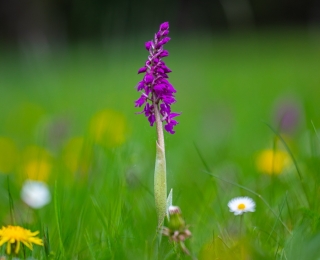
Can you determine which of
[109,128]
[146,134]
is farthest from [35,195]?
[146,134]

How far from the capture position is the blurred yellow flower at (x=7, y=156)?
2.03 meters

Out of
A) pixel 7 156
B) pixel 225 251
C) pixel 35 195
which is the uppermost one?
pixel 7 156

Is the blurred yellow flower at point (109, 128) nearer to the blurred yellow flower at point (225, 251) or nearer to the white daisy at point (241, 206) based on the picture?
the white daisy at point (241, 206)

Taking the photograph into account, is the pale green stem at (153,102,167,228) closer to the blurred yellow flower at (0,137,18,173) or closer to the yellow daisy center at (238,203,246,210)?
the yellow daisy center at (238,203,246,210)

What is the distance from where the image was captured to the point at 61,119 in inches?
99.2

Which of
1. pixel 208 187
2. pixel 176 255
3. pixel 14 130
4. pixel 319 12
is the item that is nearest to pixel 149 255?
pixel 176 255

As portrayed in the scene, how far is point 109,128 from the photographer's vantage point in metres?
2.10

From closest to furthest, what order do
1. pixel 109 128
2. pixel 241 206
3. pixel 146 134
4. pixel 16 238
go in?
pixel 16 238 → pixel 241 206 → pixel 109 128 → pixel 146 134

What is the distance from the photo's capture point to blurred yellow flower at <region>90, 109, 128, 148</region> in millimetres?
2008

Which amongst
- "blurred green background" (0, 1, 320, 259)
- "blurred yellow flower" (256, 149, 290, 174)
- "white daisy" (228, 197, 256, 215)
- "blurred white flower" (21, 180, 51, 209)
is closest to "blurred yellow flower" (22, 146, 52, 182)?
"blurred green background" (0, 1, 320, 259)

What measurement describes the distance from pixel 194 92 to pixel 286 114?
8.48ft

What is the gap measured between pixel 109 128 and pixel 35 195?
784mm

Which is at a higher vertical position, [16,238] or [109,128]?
[109,128]

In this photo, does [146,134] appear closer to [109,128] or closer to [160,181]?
[109,128]
